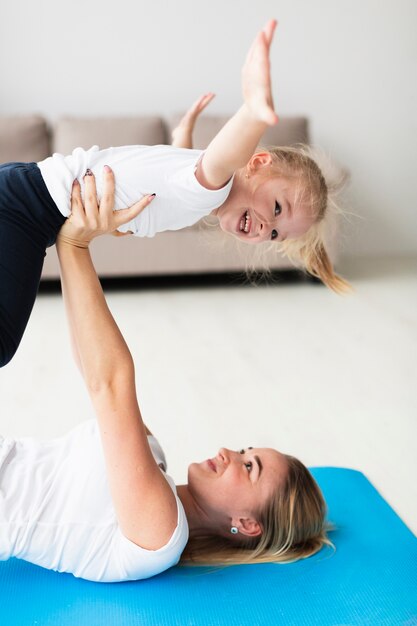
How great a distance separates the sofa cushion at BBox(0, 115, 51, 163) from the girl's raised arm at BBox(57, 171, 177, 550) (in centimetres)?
342

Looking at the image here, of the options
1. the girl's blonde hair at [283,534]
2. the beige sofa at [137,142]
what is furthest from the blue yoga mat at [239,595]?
the beige sofa at [137,142]

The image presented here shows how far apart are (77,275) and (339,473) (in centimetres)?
117

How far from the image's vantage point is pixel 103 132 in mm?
4781

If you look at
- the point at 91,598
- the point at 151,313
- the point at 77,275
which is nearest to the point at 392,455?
the point at 91,598

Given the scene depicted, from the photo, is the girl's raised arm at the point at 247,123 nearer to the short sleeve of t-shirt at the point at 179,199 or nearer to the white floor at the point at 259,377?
the short sleeve of t-shirt at the point at 179,199

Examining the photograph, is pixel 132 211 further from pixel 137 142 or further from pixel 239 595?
pixel 137 142

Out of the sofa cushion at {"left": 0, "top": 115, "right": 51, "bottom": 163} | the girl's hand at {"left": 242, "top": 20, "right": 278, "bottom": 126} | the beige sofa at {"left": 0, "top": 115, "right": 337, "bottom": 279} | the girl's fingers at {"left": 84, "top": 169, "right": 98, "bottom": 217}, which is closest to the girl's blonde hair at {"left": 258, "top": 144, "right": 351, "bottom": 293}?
the girl's fingers at {"left": 84, "top": 169, "right": 98, "bottom": 217}

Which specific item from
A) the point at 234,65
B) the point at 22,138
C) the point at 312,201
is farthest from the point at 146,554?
the point at 234,65

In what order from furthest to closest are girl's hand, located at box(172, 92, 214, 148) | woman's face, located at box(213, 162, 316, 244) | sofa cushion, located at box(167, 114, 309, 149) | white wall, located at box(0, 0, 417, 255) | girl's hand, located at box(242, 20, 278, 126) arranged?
1. white wall, located at box(0, 0, 417, 255)
2. sofa cushion, located at box(167, 114, 309, 149)
3. girl's hand, located at box(172, 92, 214, 148)
4. woman's face, located at box(213, 162, 316, 244)
5. girl's hand, located at box(242, 20, 278, 126)

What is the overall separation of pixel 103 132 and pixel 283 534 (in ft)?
11.9

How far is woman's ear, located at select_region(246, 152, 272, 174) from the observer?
6.09ft

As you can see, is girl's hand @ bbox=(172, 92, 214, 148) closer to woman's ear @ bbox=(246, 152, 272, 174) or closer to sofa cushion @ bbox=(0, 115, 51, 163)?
woman's ear @ bbox=(246, 152, 272, 174)

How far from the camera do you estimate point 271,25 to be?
4.10 ft

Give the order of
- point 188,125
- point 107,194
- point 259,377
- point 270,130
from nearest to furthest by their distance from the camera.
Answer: point 107,194 < point 188,125 < point 259,377 < point 270,130
